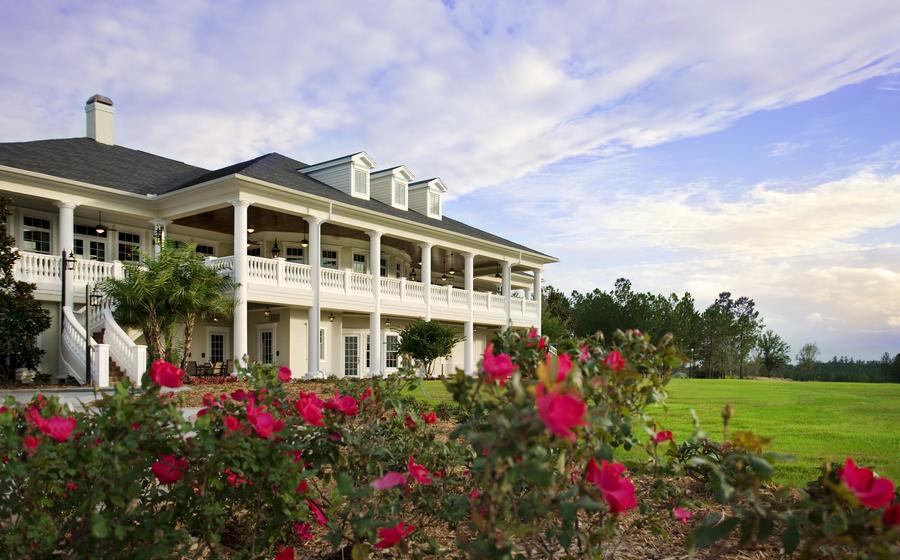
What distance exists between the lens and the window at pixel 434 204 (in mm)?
29169

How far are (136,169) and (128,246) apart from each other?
275 centimetres

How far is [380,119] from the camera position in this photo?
59.1 feet

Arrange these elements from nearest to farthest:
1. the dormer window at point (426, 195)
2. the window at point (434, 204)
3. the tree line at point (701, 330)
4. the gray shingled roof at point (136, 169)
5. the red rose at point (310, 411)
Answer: the red rose at point (310, 411) < the gray shingled roof at point (136, 169) < the dormer window at point (426, 195) < the window at point (434, 204) < the tree line at point (701, 330)

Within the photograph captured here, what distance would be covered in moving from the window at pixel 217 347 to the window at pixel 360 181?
7.59m

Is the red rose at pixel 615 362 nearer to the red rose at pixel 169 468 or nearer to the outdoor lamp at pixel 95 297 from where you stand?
the red rose at pixel 169 468

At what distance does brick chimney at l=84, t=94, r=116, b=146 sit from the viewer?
77.4 feet

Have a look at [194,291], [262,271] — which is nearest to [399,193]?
[262,271]

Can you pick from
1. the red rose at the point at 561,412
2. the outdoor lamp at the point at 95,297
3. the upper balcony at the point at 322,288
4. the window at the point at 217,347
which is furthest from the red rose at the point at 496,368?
the window at the point at 217,347

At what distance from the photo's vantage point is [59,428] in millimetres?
2492

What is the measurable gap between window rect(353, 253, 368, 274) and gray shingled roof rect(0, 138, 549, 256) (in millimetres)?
2493

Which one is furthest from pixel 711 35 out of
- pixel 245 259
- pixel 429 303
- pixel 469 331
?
pixel 469 331

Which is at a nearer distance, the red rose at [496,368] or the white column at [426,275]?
the red rose at [496,368]

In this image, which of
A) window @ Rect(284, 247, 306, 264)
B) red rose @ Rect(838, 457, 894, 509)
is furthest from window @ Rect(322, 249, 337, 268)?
red rose @ Rect(838, 457, 894, 509)

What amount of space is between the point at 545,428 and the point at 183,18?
12.4 meters
